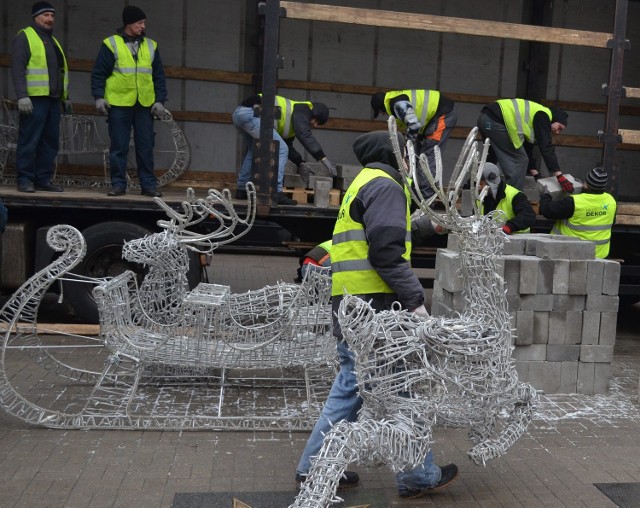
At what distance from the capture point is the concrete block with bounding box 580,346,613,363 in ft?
Answer: 21.5

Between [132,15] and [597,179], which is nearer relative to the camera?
[597,179]

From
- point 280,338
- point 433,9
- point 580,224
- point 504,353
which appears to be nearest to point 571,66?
point 433,9

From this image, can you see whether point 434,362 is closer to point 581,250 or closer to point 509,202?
point 581,250

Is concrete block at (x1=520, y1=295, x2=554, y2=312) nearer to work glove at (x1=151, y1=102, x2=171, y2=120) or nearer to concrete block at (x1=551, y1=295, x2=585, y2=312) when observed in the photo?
concrete block at (x1=551, y1=295, x2=585, y2=312)

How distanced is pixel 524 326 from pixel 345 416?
255 centimetres

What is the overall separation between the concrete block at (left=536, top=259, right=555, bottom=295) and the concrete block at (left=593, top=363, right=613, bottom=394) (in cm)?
76

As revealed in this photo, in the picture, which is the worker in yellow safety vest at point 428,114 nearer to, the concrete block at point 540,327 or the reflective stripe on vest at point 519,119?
the reflective stripe on vest at point 519,119

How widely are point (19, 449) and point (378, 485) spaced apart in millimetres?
2123

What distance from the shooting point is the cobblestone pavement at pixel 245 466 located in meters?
4.40

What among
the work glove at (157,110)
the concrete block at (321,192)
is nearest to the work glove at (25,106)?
the work glove at (157,110)

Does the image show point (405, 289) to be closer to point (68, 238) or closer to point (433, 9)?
point (68, 238)

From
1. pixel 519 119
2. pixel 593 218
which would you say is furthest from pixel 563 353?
pixel 519 119

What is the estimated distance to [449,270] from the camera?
6332 millimetres

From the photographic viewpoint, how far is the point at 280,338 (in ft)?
18.5
